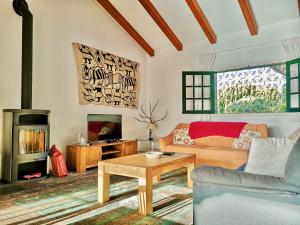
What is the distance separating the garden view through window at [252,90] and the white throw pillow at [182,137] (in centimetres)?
103

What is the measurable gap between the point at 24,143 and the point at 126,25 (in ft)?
Answer: 11.6

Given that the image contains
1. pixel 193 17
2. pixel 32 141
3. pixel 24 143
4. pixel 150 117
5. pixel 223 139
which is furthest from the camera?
pixel 150 117

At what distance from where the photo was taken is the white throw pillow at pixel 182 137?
16.5 ft

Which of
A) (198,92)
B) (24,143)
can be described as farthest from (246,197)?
(198,92)

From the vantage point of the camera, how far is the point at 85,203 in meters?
2.77

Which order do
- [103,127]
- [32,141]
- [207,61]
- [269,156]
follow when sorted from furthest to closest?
[207,61]
[103,127]
[32,141]
[269,156]

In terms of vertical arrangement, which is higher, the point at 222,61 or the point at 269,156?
the point at 222,61

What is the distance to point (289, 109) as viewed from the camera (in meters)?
4.58

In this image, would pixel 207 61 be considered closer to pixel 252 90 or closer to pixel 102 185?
pixel 252 90

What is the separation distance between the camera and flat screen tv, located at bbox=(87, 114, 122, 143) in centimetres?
475

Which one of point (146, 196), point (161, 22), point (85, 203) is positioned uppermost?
point (161, 22)

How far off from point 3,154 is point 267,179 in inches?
141

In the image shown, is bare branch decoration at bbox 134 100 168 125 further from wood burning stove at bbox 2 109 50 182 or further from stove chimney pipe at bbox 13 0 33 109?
stove chimney pipe at bbox 13 0 33 109

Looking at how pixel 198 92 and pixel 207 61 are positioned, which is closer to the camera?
pixel 207 61
